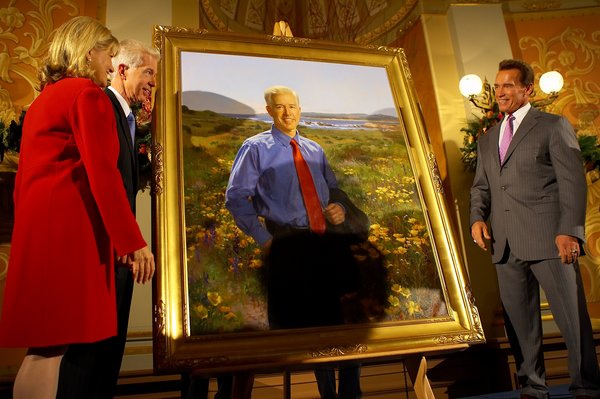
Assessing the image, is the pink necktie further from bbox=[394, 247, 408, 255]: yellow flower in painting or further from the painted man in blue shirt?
the painted man in blue shirt

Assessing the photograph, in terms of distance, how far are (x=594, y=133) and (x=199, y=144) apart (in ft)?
11.2

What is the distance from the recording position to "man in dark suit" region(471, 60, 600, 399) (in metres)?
2.16

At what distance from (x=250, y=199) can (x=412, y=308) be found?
0.80m

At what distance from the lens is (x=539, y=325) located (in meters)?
2.29

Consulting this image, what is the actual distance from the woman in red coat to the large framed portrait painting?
232mm

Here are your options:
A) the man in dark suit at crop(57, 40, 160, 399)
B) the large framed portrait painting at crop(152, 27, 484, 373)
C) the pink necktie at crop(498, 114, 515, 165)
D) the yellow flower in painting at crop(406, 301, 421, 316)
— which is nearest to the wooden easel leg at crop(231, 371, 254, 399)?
the large framed portrait painting at crop(152, 27, 484, 373)

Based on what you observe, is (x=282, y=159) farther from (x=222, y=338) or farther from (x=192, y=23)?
(x=192, y=23)

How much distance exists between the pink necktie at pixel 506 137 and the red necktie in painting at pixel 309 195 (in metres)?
1.16

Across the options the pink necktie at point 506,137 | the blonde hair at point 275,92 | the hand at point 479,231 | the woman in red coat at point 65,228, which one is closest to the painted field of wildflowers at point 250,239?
the blonde hair at point 275,92

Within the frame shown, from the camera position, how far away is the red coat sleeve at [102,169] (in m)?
1.41

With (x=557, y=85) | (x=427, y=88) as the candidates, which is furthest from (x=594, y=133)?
(x=427, y=88)

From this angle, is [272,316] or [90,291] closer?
[90,291]

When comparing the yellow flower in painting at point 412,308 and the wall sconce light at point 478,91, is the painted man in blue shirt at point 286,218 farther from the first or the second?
the wall sconce light at point 478,91

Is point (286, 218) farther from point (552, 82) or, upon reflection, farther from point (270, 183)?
point (552, 82)
